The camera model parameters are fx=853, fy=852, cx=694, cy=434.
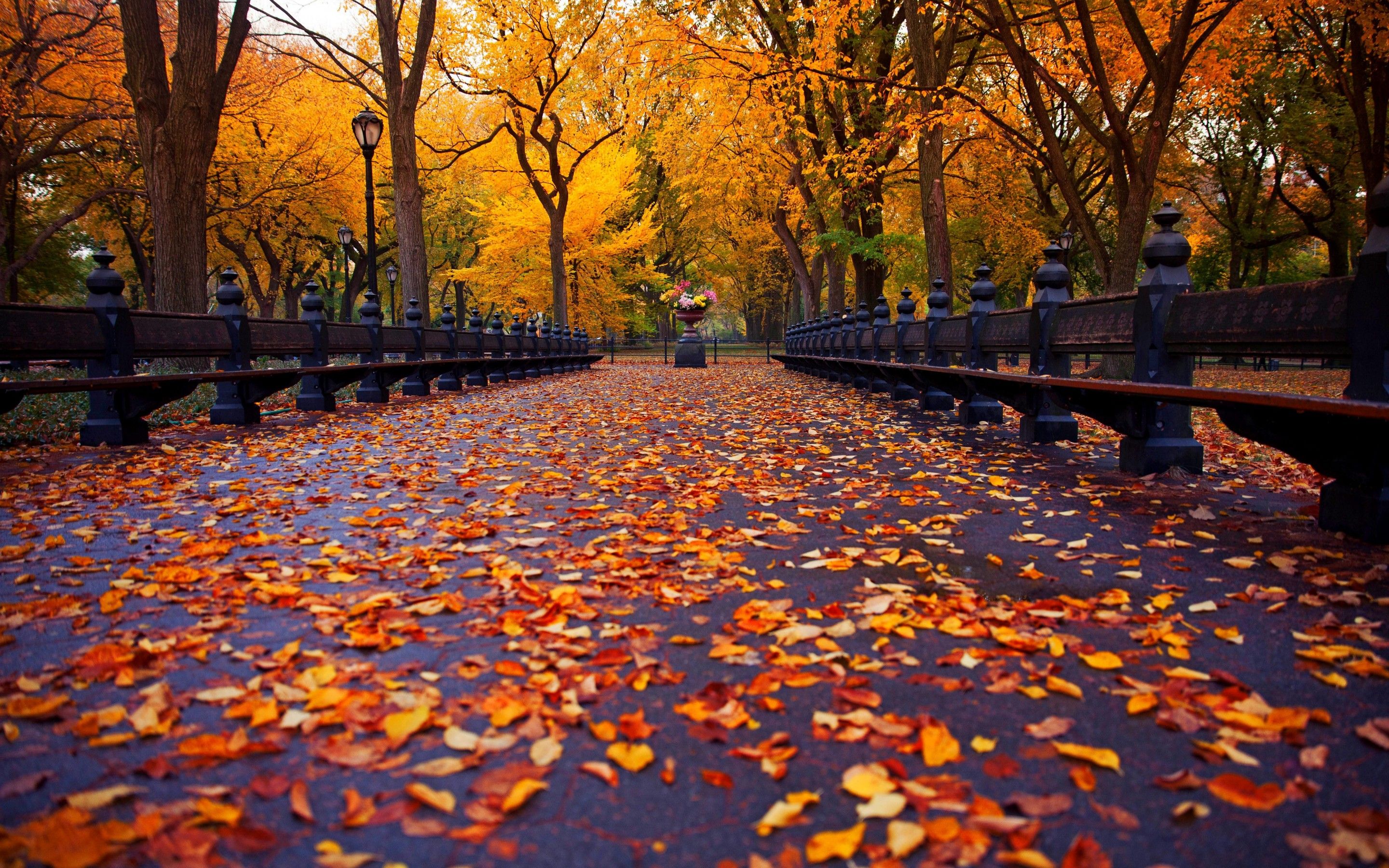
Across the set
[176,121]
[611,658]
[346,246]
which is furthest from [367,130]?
[346,246]

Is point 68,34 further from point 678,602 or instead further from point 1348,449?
point 1348,449

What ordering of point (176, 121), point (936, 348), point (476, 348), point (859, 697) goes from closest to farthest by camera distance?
point (859, 697) < point (936, 348) < point (176, 121) < point (476, 348)

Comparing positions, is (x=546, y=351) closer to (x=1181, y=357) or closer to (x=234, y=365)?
(x=234, y=365)

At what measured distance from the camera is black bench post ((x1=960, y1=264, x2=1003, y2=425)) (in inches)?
330

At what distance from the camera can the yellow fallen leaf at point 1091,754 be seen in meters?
1.87

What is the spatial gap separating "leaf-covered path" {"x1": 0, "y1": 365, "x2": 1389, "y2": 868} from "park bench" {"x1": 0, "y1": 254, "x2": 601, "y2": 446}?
1825 millimetres

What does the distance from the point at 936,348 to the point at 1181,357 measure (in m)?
4.60

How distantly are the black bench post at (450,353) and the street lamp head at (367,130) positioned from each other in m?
3.36

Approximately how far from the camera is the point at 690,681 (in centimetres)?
234

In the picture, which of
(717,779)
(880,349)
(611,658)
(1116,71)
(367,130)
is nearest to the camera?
(717,779)

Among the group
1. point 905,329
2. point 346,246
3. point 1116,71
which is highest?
point 1116,71

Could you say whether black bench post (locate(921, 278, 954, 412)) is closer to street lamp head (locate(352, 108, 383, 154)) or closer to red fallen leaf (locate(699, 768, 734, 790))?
red fallen leaf (locate(699, 768, 734, 790))

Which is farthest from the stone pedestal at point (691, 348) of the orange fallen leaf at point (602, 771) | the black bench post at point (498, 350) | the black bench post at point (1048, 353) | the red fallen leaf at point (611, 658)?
the orange fallen leaf at point (602, 771)

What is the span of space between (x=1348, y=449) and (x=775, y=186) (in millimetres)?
25505
